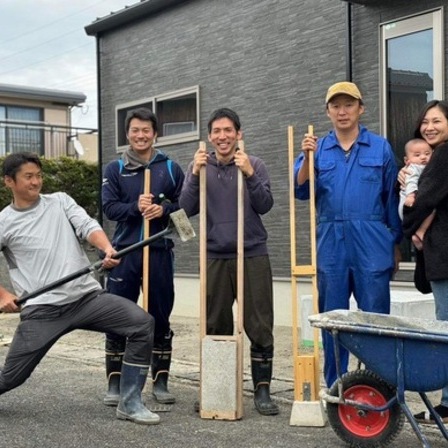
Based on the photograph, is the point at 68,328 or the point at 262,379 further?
the point at 262,379

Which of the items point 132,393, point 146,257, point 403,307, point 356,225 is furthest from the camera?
point 403,307

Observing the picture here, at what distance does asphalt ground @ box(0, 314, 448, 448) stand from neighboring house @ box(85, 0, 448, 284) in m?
3.22

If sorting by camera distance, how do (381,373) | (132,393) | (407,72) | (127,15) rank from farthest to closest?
(127,15) → (407,72) → (132,393) → (381,373)

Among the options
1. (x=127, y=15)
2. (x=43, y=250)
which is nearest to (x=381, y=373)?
(x=43, y=250)

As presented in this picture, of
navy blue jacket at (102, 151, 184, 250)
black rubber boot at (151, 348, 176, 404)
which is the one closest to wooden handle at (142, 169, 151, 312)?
navy blue jacket at (102, 151, 184, 250)

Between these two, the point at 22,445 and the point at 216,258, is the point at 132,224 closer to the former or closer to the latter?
the point at 216,258

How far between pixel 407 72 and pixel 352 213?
160 inches

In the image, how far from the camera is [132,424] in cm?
524

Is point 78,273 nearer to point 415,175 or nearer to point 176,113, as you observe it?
point 415,175

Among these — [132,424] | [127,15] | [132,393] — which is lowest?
[132,424]

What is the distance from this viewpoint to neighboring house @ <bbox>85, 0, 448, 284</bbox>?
866 centimetres

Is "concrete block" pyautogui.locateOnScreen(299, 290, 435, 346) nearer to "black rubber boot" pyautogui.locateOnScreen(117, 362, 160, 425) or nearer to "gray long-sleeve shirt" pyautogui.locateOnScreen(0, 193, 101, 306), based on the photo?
"black rubber boot" pyautogui.locateOnScreen(117, 362, 160, 425)

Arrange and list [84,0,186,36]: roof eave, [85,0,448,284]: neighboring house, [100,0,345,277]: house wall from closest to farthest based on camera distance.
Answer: [85,0,448,284]: neighboring house, [100,0,345,277]: house wall, [84,0,186,36]: roof eave

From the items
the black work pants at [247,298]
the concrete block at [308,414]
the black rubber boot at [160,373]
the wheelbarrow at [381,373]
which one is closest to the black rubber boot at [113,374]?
the black rubber boot at [160,373]
